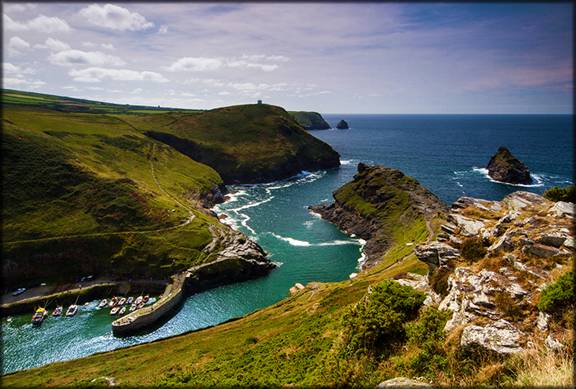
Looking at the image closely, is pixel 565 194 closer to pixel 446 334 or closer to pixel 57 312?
pixel 446 334

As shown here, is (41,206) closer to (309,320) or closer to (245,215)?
(245,215)

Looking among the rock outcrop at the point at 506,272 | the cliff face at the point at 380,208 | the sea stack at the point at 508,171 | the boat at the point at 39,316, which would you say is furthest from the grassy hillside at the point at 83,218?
the sea stack at the point at 508,171

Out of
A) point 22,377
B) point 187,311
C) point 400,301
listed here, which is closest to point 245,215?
point 187,311

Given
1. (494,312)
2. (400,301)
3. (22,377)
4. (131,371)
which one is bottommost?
(22,377)

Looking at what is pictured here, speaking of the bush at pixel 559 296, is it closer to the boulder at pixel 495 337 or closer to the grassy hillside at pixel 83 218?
the boulder at pixel 495 337

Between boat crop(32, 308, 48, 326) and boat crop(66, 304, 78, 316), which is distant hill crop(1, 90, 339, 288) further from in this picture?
boat crop(32, 308, 48, 326)

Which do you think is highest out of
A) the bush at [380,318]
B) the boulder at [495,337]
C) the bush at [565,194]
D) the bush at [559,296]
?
the bush at [565,194]

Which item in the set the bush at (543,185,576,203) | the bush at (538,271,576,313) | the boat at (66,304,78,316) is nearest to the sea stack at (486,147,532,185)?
the bush at (543,185,576,203)
